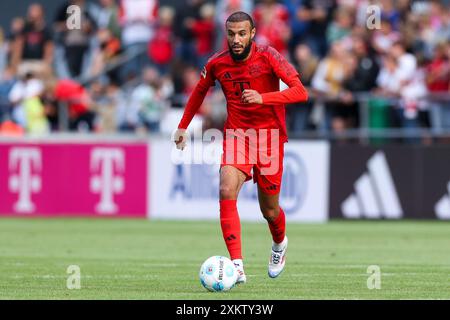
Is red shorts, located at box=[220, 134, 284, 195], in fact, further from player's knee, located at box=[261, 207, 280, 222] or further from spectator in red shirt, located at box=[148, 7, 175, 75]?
spectator in red shirt, located at box=[148, 7, 175, 75]

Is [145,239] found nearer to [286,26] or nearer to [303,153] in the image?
[303,153]

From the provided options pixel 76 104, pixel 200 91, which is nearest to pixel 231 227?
pixel 200 91

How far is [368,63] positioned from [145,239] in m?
6.70

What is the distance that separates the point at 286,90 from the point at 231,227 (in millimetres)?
1382

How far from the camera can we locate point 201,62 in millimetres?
24984

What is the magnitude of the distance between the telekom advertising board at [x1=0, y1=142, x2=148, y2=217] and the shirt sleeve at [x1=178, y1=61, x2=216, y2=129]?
10.8m

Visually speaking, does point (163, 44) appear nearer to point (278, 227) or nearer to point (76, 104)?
point (76, 104)

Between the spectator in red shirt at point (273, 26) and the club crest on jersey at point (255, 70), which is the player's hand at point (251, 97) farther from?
the spectator in red shirt at point (273, 26)

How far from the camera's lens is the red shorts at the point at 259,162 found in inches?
458

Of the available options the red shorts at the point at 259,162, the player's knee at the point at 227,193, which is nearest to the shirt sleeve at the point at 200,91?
the red shorts at the point at 259,162

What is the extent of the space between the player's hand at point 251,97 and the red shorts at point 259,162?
89 centimetres

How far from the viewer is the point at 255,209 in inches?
876

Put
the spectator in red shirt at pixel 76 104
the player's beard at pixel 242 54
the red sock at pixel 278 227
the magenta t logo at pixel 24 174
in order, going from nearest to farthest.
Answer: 1. the player's beard at pixel 242 54
2. the red sock at pixel 278 227
3. the magenta t logo at pixel 24 174
4. the spectator in red shirt at pixel 76 104
